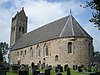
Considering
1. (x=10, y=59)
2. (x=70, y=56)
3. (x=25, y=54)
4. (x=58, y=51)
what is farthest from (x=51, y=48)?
(x=10, y=59)

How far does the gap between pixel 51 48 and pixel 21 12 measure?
25150 millimetres

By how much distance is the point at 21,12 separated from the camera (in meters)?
60.9

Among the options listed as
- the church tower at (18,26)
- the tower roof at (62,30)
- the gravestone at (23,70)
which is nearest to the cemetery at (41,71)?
the gravestone at (23,70)

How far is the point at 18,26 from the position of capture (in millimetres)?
59281

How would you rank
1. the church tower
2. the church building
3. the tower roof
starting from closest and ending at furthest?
the church building → the tower roof → the church tower

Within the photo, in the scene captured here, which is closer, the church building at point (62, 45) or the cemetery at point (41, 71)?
the cemetery at point (41, 71)

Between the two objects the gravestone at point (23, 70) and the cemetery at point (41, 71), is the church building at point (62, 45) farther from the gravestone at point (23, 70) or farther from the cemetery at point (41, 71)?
the gravestone at point (23, 70)

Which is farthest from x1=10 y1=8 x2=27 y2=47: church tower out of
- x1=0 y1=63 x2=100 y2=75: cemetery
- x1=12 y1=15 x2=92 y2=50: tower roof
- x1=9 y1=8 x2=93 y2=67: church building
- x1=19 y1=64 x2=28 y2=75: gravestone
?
x1=19 y1=64 x2=28 y2=75: gravestone

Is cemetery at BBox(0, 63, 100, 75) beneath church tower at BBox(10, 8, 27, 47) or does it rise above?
beneath

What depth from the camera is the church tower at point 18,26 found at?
58906 millimetres

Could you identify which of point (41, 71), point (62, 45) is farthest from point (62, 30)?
point (41, 71)

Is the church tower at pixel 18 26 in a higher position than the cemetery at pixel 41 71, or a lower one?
higher

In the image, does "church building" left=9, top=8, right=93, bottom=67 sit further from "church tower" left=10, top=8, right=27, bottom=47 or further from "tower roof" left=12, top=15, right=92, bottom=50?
"church tower" left=10, top=8, right=27, bottom=47

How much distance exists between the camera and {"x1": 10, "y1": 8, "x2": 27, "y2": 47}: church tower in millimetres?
58906
